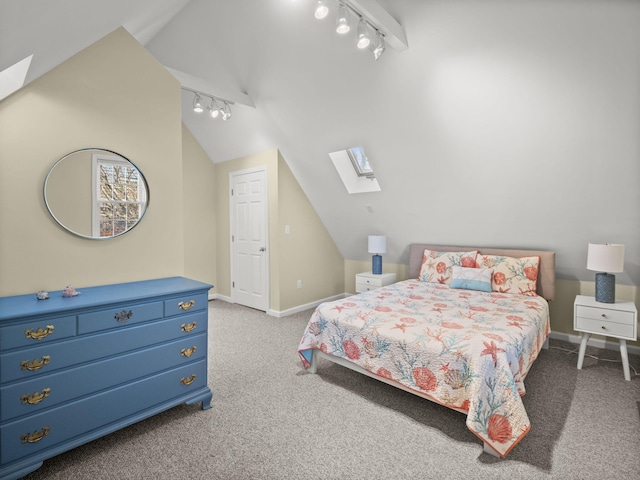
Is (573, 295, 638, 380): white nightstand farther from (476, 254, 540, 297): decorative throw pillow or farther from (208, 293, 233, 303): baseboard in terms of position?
(208, 293, 233, 303): baseboard

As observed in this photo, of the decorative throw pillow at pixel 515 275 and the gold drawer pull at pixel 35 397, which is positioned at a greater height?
the decorative throw pillow at pixel 515 275

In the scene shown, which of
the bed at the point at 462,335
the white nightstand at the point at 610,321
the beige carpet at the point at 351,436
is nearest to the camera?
the beige carpet at the point at 351,436

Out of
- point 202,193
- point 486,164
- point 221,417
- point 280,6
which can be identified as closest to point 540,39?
point 486,164

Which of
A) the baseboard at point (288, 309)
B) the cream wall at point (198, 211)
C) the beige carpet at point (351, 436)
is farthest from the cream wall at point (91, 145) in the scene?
the cream wall at point (198, 211)

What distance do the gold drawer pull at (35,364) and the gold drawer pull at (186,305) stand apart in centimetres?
Answer: 70

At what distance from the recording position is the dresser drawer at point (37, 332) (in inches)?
64.9

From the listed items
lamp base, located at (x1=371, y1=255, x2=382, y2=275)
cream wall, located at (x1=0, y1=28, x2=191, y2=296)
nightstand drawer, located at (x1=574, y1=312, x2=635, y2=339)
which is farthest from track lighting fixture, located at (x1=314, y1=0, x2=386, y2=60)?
nightstand drawer, located at (x1=574, y1=312, x2=635, y2=339)

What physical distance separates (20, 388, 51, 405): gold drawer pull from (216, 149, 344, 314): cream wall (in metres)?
2.94

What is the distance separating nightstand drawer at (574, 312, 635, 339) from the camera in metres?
2.77

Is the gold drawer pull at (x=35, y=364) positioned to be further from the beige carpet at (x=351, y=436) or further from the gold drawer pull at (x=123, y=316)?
the beige carpet at (x=351, y=436)

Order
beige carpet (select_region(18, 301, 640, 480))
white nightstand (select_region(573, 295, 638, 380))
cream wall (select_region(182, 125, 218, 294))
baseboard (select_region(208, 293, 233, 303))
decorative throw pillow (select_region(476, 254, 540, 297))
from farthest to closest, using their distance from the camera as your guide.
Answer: baseboard (select_region(208, 293, 233, 303)) → cream wall (select_region(182, 125, 218, 294)) → decorative throw pillow (select_region(476, 254, 540, 297)) → white nightstand (select_region(573, 295, 638, 380)) → beige carpet (select_region(18, 301, 640, 480))

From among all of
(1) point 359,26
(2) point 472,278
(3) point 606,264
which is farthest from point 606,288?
(1) point 359,26

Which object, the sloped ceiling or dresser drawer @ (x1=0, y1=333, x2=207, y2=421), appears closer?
dresser drawer @ (x1=0, y1=333, x2=207, y2=421)

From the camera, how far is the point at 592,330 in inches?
115
